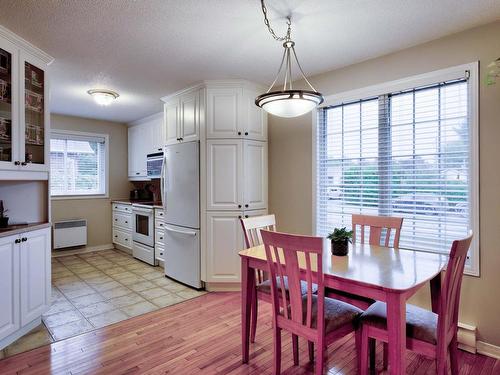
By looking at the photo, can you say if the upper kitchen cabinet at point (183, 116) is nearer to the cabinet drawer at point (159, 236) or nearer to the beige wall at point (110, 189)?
the cabinet drawer at point (159, 236)

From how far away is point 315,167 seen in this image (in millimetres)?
3244

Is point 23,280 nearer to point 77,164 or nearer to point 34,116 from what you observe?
point 34,116

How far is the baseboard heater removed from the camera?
16.2 feet

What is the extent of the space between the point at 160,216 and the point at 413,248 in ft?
10.5

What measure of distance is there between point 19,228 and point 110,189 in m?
→ 3.34

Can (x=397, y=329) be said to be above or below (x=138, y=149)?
below

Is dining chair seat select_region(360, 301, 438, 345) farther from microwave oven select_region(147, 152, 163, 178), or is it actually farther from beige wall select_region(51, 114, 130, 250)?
beige wall select_region(51, 114, 130, 250)

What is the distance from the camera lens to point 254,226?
97.5 inches

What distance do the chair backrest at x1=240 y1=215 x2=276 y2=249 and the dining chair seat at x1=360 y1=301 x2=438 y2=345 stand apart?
0.98 m

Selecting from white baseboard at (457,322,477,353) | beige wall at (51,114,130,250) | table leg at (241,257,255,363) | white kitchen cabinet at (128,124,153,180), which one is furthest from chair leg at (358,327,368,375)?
beige wall at (51,114,130,250)

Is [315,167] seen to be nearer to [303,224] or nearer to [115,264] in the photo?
[303,224]

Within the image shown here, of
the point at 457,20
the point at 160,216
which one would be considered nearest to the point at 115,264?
the point at 160,216

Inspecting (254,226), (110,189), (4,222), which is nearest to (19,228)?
(4,222)

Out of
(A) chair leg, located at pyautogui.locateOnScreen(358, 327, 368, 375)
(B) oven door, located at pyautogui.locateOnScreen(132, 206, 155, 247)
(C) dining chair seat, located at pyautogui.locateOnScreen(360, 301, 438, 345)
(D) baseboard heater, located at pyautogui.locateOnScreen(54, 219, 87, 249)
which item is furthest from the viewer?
(D) baseboard heater, located at pyautogui.locateOnScreen(54, 219, 87, 249)
